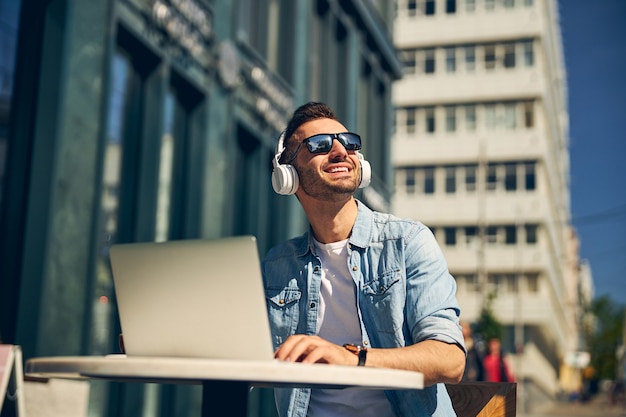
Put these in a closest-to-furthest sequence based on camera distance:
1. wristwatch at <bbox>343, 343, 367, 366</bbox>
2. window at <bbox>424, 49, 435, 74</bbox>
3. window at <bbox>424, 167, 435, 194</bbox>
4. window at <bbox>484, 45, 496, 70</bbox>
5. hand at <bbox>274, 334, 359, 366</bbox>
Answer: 1. hand at <bbox>274, 334, 359, 366</bbox>
2. wristwatch at <bbox>343, 343, 367, 366</bbox>
3. window at <bbox>484, 45, 496, 70</bbox>
4. window at <bbox>424, 167, 435, 194</bbox>
5. window at <bbox>424, 49, 435, 74</bbox>

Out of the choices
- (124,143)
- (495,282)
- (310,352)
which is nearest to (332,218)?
(310,352)

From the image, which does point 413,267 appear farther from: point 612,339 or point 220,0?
point 612,339

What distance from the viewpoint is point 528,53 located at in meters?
50.8

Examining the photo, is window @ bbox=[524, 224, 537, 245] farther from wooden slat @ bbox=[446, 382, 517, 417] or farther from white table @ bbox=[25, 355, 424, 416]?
white table @ bbox=[25, 355, 424, 416]

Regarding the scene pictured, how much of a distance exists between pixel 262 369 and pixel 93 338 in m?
→ 7.06

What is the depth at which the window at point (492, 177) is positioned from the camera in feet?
167

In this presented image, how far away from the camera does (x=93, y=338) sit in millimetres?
8844

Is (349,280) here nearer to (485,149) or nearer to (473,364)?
(473,364)

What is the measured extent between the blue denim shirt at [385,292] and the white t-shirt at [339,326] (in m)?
0.04

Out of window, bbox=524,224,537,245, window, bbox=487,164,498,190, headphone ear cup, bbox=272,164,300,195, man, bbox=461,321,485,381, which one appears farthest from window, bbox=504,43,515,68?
headphone ear cup, bbox=272,164,300,195

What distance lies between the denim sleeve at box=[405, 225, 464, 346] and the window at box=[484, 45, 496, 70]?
49802 mm

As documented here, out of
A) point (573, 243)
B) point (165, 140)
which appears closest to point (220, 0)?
point (165, 140)

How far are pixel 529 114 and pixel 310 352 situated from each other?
50.1 meters

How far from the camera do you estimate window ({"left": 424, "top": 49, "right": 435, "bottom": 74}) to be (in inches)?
2073
